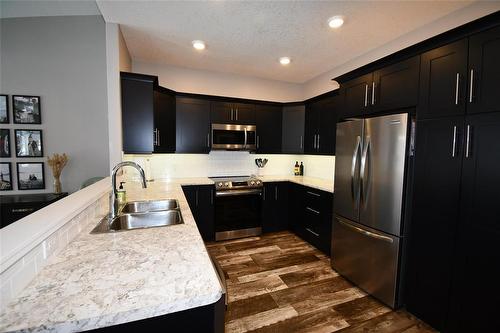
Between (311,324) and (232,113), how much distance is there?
9.49ft

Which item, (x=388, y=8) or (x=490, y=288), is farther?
(x=388, y=8)

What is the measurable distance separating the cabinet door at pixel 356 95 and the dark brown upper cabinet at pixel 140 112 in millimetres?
2269

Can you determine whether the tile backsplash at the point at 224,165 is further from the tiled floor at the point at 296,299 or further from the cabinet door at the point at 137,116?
the tiled floor at the point at 296,299

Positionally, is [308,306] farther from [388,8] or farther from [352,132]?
[388,8]

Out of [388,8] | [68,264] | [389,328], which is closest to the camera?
[68,264]

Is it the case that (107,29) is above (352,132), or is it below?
above

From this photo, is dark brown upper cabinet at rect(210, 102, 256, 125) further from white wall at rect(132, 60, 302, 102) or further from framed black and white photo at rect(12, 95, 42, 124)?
framed black and white photo at rect(12, 95, 42, 124)

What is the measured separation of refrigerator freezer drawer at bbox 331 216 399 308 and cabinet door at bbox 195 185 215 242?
1.69 meters

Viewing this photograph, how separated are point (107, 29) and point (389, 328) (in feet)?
12.6

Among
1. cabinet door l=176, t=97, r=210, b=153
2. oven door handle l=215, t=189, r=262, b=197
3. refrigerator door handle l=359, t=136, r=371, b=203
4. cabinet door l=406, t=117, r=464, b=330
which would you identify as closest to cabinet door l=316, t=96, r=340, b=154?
refrigerator door handle l=359, t=136, r=371, b=203

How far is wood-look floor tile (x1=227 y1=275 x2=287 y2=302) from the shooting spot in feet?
7.05

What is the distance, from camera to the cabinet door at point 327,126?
3035 mm

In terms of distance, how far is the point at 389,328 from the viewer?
1.78 metres

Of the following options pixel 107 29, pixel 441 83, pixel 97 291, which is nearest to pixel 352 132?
A: pixel 441 83
